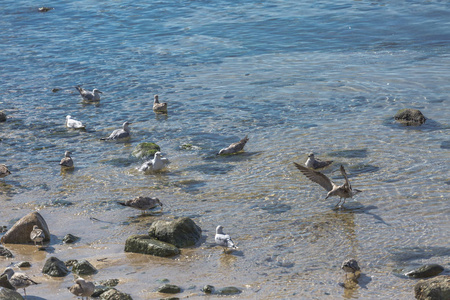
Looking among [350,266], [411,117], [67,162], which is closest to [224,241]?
[350,266]

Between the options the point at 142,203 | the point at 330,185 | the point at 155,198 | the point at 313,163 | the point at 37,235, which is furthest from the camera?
the point at 313,163

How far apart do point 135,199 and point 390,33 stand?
1821cm

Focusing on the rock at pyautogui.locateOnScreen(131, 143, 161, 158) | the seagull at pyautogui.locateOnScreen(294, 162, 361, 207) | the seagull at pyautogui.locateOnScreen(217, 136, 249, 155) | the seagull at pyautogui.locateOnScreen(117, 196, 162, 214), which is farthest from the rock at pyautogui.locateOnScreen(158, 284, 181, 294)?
the rock at pyautogui.locateOnScreen(131, 143, 161, 158)

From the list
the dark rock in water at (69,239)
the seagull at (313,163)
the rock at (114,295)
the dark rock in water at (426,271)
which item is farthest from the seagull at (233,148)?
the rock at (114,295)

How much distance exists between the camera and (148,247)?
35.8 feet

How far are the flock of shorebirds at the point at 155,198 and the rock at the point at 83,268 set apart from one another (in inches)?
32.1

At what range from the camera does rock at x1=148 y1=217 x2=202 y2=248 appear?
1123 cm

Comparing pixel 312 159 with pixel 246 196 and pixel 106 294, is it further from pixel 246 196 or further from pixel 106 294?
pixel 106 294

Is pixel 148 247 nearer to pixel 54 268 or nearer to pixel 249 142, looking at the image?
pixel 54 268

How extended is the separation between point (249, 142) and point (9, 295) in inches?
356

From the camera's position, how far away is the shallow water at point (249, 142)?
10664 mm

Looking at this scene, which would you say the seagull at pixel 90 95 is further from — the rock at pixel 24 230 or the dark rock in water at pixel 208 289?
the dark rock in water at pixel 208 289

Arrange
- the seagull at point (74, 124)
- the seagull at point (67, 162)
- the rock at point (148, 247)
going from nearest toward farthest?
the rock at point (148, 247), the seagull at point (67, 162), the seagull at point (74, 124)

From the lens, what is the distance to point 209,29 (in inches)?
1208
